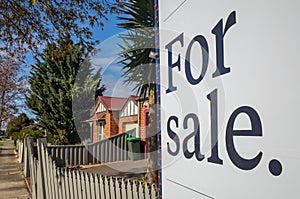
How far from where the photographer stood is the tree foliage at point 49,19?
5891 mm

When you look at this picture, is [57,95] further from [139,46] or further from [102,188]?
[102,188]

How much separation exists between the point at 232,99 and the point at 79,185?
2559 mm

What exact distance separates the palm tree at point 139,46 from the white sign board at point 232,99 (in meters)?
2.74

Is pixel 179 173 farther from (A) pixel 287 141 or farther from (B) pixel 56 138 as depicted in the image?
(B) pixel 56 138

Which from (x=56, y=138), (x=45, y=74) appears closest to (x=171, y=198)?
(x=56, y=138)

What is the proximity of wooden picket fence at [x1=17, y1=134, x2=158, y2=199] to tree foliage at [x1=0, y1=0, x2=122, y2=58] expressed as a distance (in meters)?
2.75

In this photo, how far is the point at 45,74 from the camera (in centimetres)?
1970

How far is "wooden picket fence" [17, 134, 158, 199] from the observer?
2.19 meters

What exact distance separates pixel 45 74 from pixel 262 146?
20573 mm

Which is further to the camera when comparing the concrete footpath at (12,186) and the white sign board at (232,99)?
the concrete footpath at (12,186)

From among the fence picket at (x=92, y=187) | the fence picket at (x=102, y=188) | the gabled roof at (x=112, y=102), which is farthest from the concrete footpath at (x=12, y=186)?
the gabled roof at (x=112, y=102)

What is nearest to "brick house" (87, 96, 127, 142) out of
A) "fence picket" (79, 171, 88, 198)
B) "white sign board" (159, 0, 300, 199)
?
"fence picket" (79, 171, 88, 198)

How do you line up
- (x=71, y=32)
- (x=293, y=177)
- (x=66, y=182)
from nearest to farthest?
(x=293, y=177)
(x=66, y=182)
(x=71, y=32)

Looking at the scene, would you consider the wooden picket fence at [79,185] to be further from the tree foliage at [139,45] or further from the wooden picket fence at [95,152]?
the wooden picket fence at [95,152]
